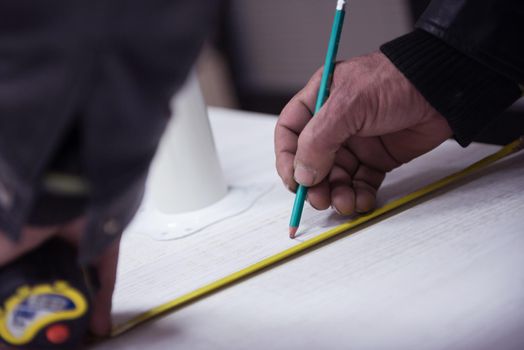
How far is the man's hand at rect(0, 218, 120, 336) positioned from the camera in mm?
403

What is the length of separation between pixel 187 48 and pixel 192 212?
1.14ft

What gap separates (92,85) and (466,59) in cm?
41

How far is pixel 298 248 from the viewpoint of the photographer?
55 centimetres

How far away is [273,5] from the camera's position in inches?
67.9

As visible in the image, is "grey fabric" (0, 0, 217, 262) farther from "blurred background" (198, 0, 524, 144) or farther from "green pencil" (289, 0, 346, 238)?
"blurred background" (198, 0, 524, 144)

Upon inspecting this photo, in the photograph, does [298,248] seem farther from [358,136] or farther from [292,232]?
[358,136]

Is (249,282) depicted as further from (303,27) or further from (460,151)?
(303,27)

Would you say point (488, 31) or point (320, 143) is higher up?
point (488, 31)

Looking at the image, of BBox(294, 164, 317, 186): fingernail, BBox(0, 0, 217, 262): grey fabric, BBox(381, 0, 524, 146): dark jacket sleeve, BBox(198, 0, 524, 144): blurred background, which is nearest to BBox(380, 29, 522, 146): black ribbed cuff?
BBox(381, 0, 524, 146): dark jacket sleeve

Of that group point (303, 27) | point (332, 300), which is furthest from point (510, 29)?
point (303, 27)

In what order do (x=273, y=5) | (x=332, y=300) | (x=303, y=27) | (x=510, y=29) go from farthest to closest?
(x=273, y=5) < (x=303, y=27) < (x=510, y=29) < (x=332, y=300)

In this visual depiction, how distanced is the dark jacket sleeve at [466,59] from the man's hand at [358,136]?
2 centimetres

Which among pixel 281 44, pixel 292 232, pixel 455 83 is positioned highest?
pixel 455 83

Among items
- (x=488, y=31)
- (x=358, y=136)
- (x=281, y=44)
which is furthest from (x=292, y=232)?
(x=281, y=44)
